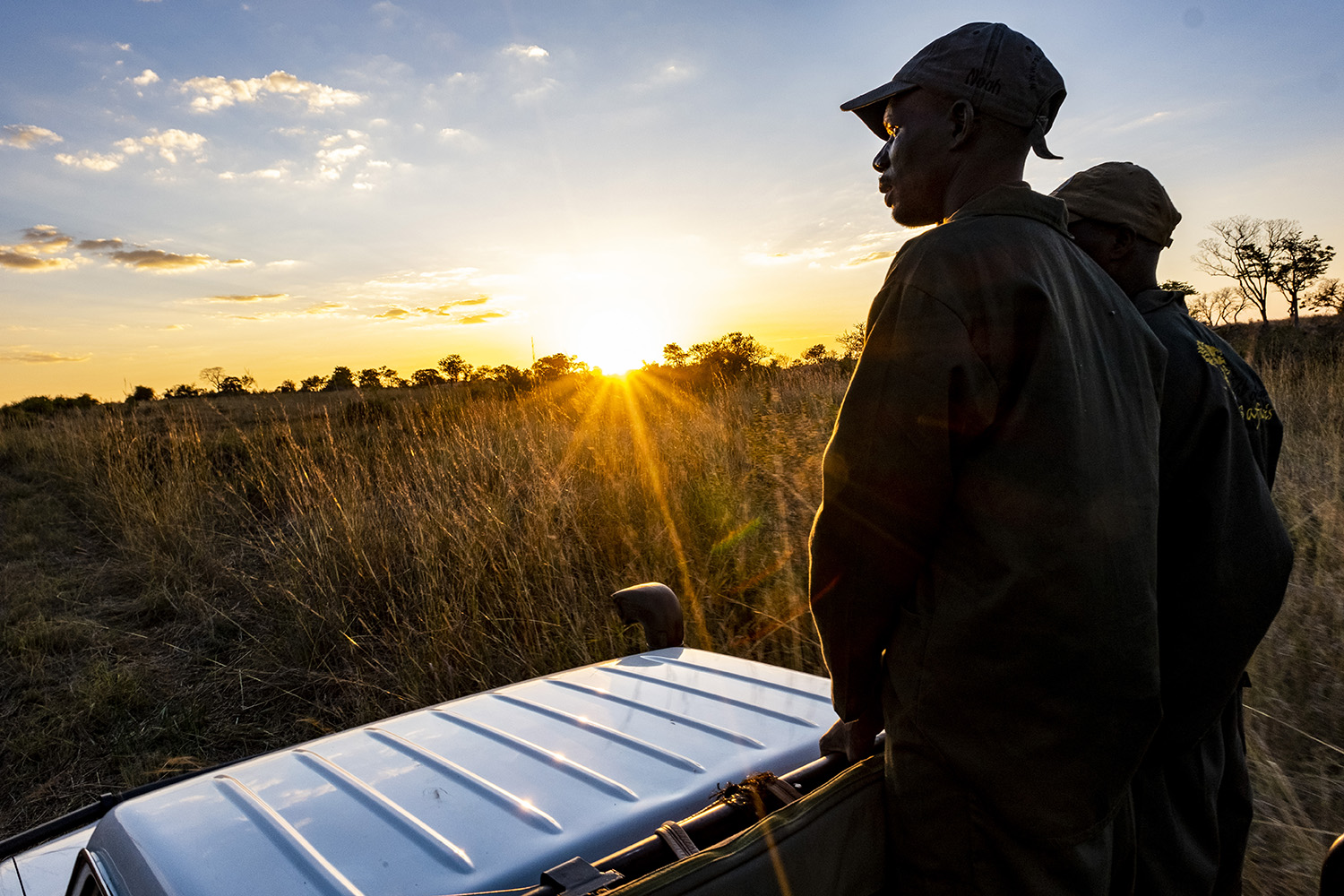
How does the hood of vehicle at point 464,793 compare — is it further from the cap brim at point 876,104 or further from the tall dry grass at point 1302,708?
the tall dry grass at point 1302,708

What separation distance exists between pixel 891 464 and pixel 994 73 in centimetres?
64

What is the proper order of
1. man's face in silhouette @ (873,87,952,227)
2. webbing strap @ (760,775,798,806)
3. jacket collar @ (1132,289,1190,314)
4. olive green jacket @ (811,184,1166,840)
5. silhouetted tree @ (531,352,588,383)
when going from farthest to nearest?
silhouetted tree @ (531,352,588,383) < jacket collar @ (1132,289,1190,314) < man's face in silhouette @ (873,87,952,227) < webbing strap @ (760,775,798,806) < olive green jacket @ (811,184,1166,840)

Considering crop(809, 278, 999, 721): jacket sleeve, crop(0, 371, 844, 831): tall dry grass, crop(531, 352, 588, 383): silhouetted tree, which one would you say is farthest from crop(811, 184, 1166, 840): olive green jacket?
crop(531, 352, 588, 383): silhouetted tree

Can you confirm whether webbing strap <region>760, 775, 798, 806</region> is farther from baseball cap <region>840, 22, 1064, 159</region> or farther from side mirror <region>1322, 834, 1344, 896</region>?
baseball cap <region>840, 22, 1064, 159</region>

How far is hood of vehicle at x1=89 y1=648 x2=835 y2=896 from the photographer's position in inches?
41.3

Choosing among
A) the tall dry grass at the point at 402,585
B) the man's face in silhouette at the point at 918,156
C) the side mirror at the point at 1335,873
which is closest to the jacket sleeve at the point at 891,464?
the man's face in silhouette at the point at 918,156

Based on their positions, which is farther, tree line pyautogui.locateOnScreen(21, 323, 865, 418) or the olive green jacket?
tree line pyautogui.locateOnScreen(21, 323, 865, 418)

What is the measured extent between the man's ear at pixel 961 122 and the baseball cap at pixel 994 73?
0.04 feet

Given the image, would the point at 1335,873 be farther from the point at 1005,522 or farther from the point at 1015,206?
the point at 1015,206

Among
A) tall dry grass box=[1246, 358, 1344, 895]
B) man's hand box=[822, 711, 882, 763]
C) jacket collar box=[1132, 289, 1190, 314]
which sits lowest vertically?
tall dry grass box=[1246, 358, 1344, 895]

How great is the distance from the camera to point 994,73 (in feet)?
3.74

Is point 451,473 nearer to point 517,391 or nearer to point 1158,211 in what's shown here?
point 517,391

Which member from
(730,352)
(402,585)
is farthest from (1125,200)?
(730,352)

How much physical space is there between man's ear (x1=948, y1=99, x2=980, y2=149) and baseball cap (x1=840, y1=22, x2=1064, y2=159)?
0.01 metres
